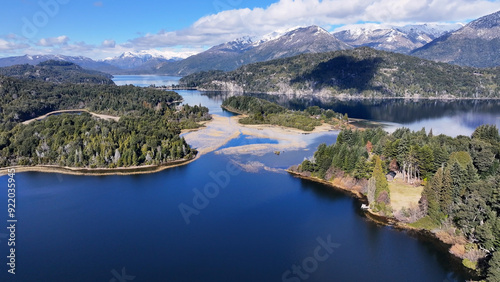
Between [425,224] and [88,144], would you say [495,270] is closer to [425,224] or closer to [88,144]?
[425,224]

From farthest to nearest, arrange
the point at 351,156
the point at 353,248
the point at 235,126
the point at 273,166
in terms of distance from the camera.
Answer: the point at 235,126, the point at 273,166, the point at 351,156, the point at 353,248

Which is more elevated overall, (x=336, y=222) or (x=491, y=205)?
(x=491, y=205)

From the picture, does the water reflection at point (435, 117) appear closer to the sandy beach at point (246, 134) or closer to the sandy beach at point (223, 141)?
the sandy beach at point (246, 134)

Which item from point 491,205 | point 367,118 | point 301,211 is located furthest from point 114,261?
point 367,118

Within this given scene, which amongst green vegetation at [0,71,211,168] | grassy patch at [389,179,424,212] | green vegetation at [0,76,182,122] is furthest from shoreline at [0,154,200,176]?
green vegetation at [0,76,182,122]

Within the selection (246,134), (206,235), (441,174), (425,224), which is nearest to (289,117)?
(246,134)

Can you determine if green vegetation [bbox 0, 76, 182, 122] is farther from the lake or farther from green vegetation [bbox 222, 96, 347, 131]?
the lake

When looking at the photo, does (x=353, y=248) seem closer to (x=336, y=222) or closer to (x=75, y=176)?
(x=336, y=222)
